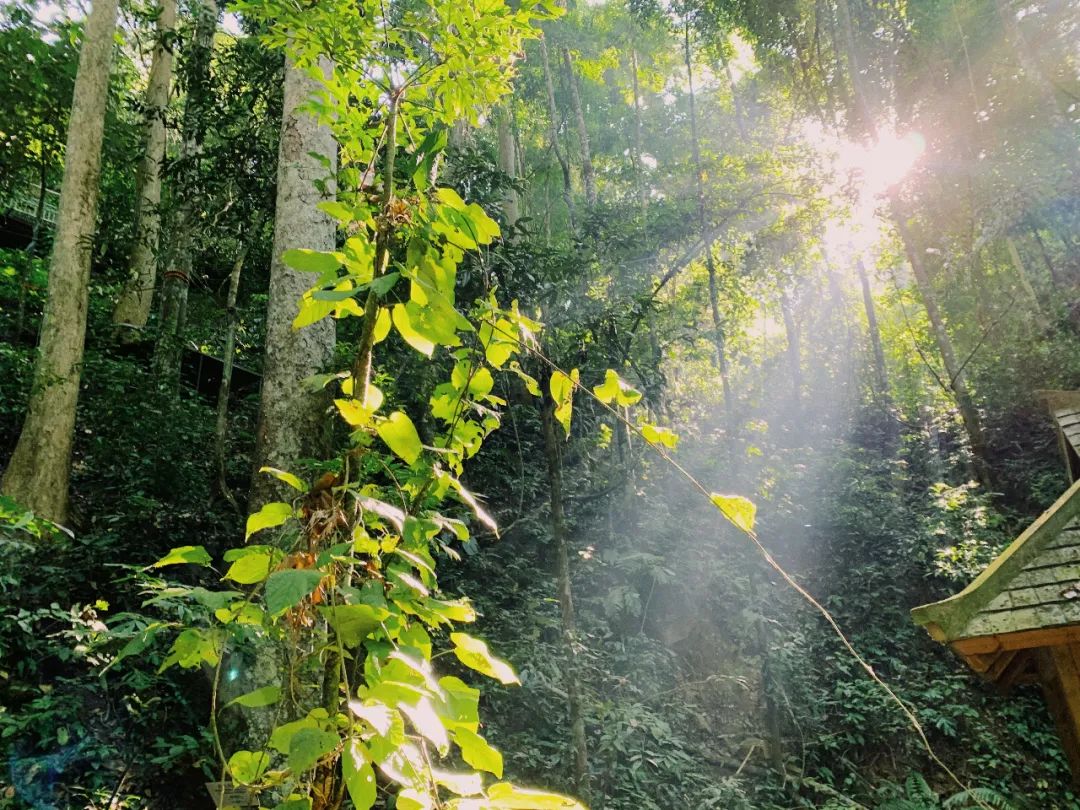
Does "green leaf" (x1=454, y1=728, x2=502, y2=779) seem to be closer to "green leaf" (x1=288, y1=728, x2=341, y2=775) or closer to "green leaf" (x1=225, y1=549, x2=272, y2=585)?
"green leaf" (x1=288, y1=728, x2=341, y2=775)

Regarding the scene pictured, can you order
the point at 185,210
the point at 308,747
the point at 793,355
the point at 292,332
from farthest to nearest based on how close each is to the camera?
the point at 793,355 < the point at 185,210 < the point at 292,332 < the point at 308,747

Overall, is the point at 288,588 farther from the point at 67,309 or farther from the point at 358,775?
the point at 67,309

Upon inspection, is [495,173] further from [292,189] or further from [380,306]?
[380,306]

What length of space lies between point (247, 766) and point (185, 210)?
7864 mm

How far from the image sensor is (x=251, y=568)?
77 centimetres

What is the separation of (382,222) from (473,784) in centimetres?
69

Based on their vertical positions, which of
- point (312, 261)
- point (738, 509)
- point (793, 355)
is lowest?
point (738, 509)

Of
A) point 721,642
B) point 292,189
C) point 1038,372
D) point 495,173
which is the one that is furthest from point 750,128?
point 292,189

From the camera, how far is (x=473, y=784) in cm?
67

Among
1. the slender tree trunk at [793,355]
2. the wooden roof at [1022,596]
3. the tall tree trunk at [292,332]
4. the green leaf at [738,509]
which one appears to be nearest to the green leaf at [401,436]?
the green leaf at [738,509]

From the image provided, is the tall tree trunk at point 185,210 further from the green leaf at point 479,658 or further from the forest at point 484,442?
the green leaf at point 479,658

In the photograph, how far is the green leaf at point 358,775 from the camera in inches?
22.8

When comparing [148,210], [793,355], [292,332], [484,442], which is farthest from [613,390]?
[793,355]

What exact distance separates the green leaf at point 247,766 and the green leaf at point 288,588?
0.36 metres
